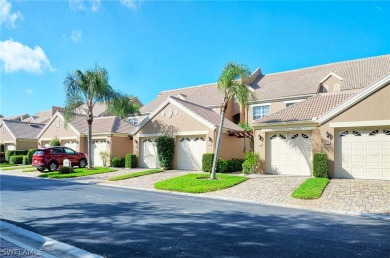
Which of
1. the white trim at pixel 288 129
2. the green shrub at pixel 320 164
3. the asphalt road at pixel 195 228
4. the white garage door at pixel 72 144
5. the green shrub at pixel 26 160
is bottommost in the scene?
the green shrub at pixel 26 160

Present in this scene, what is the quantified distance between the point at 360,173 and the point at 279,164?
14.0 feet

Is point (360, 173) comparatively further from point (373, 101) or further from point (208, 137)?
point (208, 137)

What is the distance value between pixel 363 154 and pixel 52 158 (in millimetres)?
21005

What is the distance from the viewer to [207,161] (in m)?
20.1

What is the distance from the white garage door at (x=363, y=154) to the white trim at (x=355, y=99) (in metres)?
1.05

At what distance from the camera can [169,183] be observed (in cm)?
1563

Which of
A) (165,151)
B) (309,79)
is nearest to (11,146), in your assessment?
(165,151)

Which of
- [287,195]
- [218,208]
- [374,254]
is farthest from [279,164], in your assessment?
[374,254]

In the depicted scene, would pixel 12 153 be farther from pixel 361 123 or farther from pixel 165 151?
pixel 361 123

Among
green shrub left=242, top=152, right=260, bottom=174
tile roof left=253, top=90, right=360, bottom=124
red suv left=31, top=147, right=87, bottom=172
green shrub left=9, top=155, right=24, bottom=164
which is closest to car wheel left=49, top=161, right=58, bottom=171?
red suv left=31, top=147, right=87, bottom=172

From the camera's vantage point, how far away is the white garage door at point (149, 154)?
78.2 feet

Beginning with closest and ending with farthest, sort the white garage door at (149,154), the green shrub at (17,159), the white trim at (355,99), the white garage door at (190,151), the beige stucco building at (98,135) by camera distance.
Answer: the white trim at (355,99)
the white garage door at (190,151)
the white garage door at (149,154)
the beige stucco building at (98,135)
the green shrub at (17,159)

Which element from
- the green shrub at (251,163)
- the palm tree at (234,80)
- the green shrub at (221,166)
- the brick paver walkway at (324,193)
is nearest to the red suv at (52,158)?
the brick paver walkway at (324,193)

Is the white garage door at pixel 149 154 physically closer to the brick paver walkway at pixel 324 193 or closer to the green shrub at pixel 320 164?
the brick paver walkway at pixel 324 193
